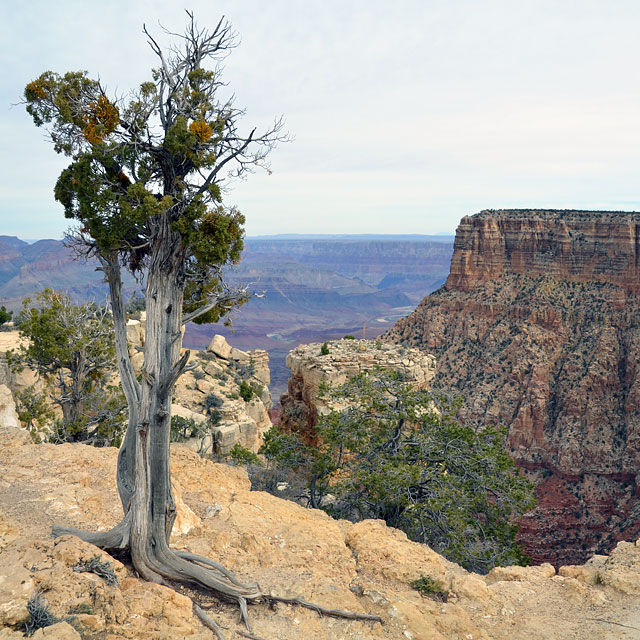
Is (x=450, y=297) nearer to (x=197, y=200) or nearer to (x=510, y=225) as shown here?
(x=510, y=225)

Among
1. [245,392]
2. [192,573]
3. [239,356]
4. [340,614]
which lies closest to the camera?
[340,614]

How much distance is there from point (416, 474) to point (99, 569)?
24.8 feet

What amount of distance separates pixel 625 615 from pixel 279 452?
937 cm

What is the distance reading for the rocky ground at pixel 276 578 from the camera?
5531 mm

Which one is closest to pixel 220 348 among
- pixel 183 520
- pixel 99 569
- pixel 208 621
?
pixel 183 520

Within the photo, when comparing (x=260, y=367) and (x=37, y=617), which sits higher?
(x=37, y=617)

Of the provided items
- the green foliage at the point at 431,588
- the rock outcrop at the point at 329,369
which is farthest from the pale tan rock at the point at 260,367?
the green foliage at the point at 431,588

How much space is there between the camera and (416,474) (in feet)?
38.5

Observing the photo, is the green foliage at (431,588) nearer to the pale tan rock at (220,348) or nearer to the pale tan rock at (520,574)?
the pale tan rock at (520,574)

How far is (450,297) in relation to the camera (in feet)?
219

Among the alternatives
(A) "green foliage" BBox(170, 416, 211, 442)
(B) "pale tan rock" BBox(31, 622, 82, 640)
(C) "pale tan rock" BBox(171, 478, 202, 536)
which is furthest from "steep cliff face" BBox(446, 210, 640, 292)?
(B) "pale tan rock" BBox(31, 622, 82, 640)

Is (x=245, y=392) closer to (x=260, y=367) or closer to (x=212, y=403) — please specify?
(x=212, y=403)

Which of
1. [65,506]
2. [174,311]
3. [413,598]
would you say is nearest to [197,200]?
[174,311]

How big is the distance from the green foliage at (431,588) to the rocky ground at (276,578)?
10 centimetres
